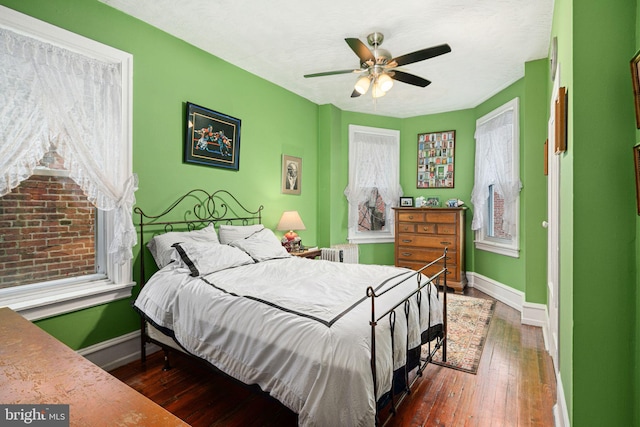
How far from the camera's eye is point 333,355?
138cm

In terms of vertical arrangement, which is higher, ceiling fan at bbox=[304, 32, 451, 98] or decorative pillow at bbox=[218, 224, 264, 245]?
ceiling fan at bbox=[304, 32, 451, 98]

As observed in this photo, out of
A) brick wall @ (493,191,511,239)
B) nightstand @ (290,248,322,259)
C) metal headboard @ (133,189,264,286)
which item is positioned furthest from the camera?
brick wall @ (493,191,511,239)

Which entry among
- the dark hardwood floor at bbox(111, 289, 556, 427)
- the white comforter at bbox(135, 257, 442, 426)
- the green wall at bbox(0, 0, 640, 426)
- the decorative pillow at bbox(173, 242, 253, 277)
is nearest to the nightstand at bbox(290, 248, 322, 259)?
the green wall at bbox(0, 0, 640, 426)

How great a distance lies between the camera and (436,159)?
5289 millimetres

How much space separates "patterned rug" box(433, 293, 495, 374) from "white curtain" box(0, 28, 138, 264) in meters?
2.74

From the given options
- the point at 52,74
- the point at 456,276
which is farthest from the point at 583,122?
the point at 456,276

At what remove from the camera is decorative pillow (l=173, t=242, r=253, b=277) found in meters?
2.42

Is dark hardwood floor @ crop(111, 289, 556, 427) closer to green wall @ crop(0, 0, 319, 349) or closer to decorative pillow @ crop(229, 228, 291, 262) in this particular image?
green wall @ crop(0, 0, 319, 349)

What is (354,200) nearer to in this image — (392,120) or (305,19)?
(392,120)

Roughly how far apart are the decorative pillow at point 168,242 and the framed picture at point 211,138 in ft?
2.45

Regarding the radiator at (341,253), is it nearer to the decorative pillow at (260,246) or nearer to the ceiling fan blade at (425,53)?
the decorative pillow at (260,246)

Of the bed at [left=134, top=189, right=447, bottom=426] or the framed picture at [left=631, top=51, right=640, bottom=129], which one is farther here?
the bed at [left=134, top=189, right=447, bottom=426]

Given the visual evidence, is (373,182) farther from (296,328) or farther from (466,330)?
(296,328)

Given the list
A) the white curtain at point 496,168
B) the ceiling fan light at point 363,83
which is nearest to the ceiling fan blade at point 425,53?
the ceiling fan light at point 363,83
